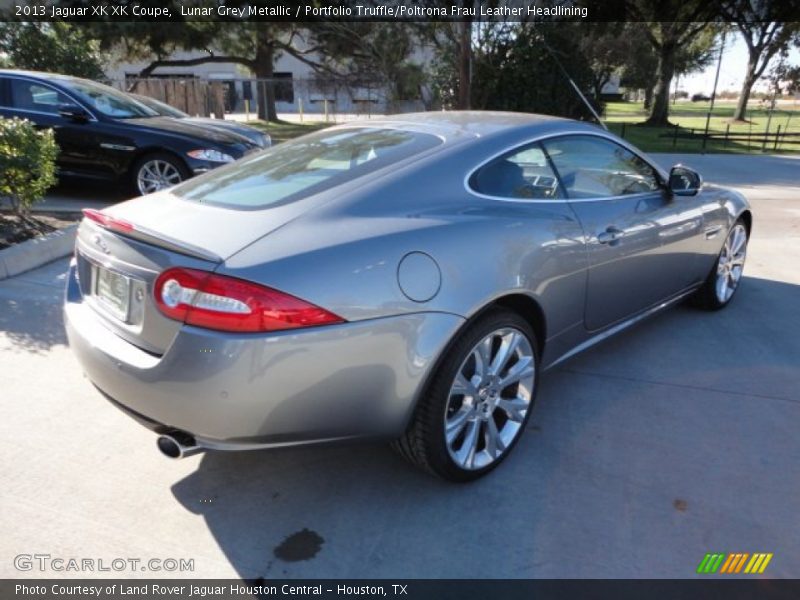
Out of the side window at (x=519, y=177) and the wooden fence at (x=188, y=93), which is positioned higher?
the wooden fence at (x=188, y=93)

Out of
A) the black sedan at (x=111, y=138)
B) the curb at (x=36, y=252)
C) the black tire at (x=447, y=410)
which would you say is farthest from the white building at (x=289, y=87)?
the black tire at (x=447, y=410)

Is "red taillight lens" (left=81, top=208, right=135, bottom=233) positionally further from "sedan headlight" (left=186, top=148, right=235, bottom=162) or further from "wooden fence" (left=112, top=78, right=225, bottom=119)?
"wooden fence" (left=112, top=78, right=225, bottom=119)

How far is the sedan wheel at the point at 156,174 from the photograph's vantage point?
7148mm

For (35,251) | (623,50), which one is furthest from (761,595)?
(623,50)

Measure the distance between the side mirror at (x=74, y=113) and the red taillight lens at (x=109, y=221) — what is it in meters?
5.40

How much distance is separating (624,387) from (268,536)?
7.13 feet

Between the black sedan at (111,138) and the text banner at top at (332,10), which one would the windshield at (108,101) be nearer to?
the black sedan at (111,138)

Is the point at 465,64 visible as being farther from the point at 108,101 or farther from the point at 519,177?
the point at 519,177

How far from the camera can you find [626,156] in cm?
378

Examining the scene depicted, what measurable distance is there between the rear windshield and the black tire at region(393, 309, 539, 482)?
0.82m

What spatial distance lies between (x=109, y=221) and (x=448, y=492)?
1789 millimetres

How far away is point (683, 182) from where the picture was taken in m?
3.88

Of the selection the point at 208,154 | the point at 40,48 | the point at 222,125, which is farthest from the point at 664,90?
the point at 208,154

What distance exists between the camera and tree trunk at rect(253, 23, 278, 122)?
84.4 ft
